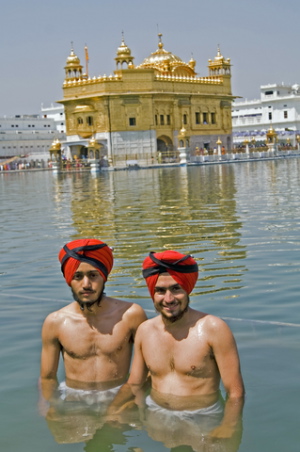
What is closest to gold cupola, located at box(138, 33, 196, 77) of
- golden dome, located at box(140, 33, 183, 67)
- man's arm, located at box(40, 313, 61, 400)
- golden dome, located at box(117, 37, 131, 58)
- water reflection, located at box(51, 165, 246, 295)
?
golden dome, located at box(140, 33, 183, 67)

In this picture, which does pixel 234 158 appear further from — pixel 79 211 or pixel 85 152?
pixel 79 211

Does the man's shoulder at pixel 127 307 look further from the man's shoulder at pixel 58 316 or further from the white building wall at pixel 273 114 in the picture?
the white building wall at pixel 273 114

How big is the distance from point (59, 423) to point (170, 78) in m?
56.2

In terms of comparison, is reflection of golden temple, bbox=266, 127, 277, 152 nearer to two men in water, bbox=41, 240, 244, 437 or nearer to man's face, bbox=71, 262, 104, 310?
two men in water, bbox=41, 240, 244, 437

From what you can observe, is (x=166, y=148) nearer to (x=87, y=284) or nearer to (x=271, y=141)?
(x=271, y=141)

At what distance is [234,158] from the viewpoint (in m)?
57.9

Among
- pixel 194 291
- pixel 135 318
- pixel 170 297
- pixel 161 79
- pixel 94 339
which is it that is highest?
pixel 161 79

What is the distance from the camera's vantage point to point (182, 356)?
4012mm

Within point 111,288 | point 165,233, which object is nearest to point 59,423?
point 111,288

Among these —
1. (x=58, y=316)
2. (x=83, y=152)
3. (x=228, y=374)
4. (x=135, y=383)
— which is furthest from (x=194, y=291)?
(x=83, y=152)

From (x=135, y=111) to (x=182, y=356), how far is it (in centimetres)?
5340

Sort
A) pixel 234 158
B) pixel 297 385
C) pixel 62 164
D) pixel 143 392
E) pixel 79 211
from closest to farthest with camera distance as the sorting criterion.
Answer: pixel 143 392 < pixel 297 385 < pixel 79 211 < pixel 62 164 < pixel 234 158

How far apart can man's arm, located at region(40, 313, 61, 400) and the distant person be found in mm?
576

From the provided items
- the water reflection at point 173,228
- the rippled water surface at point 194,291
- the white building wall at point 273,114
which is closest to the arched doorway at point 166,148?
the white building wall at point 273,114
